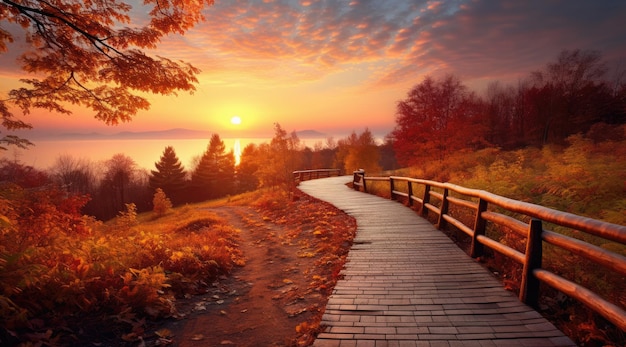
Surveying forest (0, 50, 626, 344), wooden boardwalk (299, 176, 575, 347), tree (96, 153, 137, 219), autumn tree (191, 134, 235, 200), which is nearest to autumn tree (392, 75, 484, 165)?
forest (0, 50, 626, 344)

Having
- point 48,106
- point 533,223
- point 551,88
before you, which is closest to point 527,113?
point 551,88

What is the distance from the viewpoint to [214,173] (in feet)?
228

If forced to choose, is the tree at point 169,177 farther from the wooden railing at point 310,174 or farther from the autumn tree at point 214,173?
the wooden railing at point 310,174

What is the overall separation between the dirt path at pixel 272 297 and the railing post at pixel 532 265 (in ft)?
9.77

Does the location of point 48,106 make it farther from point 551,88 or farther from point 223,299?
point 551,88

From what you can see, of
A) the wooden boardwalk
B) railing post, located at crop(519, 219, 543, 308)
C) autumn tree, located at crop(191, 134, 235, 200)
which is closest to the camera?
the wooden boardwalk

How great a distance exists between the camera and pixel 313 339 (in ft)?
12.6

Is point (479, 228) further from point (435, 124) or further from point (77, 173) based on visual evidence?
point (77, 173)

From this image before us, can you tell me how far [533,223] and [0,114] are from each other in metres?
10.2

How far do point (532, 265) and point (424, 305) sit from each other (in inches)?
63.8

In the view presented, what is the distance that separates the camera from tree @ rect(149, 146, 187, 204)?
64.8 metres

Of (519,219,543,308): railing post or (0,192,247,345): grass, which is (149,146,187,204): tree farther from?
(519,219,543,308): railing post

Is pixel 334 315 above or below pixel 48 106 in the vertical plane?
below

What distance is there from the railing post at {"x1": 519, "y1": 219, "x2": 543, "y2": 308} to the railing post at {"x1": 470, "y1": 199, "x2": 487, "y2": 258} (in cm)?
187
